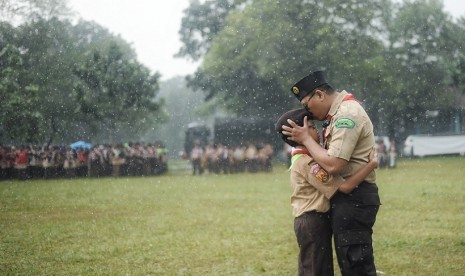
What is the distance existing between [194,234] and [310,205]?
4.90 m

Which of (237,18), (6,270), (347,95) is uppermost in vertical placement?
(237,18)

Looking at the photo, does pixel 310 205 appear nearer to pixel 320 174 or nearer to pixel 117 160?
pixel 320 174

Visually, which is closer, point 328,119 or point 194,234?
point 328,119

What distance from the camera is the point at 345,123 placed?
3.37 m

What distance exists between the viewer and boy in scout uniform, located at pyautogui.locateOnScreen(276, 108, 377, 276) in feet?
11.8

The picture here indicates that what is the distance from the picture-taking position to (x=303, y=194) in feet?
12.5

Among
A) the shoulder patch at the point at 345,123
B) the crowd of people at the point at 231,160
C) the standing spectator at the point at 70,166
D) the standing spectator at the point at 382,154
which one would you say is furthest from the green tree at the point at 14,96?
the shoulder patch at the point at 345,123

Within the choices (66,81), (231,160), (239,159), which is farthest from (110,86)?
(239,159)

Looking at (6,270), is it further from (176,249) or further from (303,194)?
(303,194)

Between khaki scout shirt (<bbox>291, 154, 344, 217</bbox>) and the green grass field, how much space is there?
2.28m

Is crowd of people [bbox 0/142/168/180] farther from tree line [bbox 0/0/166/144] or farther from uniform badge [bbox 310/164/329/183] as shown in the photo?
uniform badge [bbox 310/164/329/183]

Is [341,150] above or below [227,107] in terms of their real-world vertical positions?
below

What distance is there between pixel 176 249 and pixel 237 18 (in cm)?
2737

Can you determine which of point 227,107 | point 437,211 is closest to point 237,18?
point 227,107
